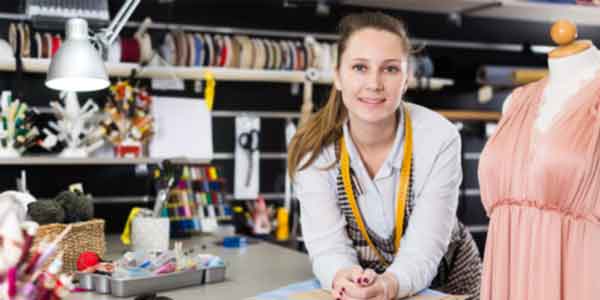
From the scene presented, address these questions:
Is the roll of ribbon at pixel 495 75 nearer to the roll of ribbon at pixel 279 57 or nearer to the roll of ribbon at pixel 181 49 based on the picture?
the roll of ribbon at pixel 279 57

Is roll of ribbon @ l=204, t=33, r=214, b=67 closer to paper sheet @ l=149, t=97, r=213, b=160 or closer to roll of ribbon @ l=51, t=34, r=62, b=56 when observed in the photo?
paper sheet @ l=149, t=97, r=213, b=160

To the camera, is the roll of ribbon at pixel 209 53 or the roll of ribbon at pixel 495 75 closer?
the roll of ribbon at pixel 209 53

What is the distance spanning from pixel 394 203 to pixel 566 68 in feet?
1.73

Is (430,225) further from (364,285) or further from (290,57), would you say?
(290,57)

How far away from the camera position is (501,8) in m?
3.55

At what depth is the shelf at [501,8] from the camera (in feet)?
11.2

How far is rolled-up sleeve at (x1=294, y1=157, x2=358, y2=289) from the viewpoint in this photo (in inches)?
67.2

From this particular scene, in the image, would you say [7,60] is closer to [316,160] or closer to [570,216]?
[316,160]

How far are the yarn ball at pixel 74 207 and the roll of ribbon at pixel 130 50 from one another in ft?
3.32

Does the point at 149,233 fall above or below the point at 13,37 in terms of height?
below

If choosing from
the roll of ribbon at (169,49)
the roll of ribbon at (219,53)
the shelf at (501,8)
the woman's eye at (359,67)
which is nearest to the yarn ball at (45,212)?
the woman's eye at (359,67)

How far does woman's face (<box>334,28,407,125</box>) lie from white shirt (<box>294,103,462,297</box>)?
0.11 m

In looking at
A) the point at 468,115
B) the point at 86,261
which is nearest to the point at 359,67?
the point at 86,261

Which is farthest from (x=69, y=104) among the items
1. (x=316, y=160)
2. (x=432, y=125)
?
(x=432, y=125)
